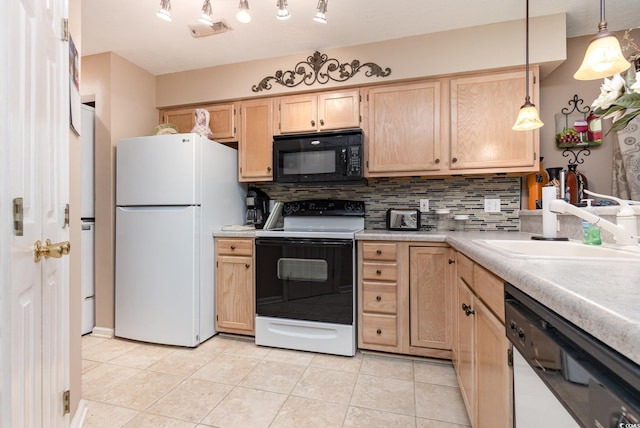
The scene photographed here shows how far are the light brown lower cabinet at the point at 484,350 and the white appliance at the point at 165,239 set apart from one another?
1899 millimetres

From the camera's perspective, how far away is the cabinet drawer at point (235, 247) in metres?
2.50

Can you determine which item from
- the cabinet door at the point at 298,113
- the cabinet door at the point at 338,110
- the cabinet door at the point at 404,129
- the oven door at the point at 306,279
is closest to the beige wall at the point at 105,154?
the oven door at the point at 306,279

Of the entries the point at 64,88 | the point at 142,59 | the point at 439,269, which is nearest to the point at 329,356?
the point at 439,269

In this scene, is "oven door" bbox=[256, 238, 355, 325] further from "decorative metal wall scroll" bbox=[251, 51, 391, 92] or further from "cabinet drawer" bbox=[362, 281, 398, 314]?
"decorative metal wall scroll" bbox=[251, 51, 391, 92]

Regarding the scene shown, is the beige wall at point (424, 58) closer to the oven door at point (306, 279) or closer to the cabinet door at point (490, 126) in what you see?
the cabinet door at point (490, 126)

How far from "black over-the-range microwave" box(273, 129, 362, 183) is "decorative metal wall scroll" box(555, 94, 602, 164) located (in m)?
1.55

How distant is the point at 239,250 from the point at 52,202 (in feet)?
4.96

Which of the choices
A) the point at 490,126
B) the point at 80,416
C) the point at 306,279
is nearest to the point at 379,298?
the point at 306,279

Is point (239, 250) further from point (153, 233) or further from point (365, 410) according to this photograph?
point (365, 410)

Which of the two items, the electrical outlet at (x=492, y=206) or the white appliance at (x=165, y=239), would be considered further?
the electrical outlet at (x=492, y=206)

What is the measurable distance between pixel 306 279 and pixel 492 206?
1644mm

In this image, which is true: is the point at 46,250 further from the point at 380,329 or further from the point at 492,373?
the point at 380,329

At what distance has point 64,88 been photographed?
Result: 1.20 m

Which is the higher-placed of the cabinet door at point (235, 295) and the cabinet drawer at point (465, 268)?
the cabinet drawer at point (465, 268)
